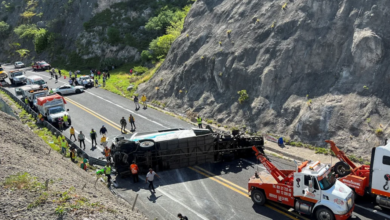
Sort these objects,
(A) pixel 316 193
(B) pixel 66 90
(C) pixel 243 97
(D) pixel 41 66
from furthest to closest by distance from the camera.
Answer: (D) pixel 41 66 → (B) pixel 66 90 → (C) pixel 243 97 → (A) pixel 316 193

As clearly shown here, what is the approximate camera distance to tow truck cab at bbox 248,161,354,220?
1382 cm

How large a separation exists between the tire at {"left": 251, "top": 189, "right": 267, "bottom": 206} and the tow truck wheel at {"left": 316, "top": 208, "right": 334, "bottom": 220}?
252 cm

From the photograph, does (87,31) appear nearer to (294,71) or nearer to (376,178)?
(294,71)

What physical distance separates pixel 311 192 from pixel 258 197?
264cm

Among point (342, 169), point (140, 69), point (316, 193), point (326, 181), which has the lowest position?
point (342, 169)

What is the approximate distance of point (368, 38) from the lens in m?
23.8

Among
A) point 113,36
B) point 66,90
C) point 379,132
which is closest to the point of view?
point 379,132

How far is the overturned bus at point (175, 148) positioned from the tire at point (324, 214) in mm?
7330

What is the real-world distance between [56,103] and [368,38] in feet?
82.7

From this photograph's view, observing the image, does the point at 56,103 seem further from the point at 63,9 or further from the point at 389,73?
the point at 63,9

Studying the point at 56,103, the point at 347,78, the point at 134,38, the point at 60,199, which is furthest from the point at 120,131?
the point at 134,38

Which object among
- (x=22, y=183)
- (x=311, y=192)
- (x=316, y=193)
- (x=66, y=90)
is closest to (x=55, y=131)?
(x=66, y=90)

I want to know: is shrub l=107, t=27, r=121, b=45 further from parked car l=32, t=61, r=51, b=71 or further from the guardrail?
the guardrail

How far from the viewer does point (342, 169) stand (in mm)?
17625
